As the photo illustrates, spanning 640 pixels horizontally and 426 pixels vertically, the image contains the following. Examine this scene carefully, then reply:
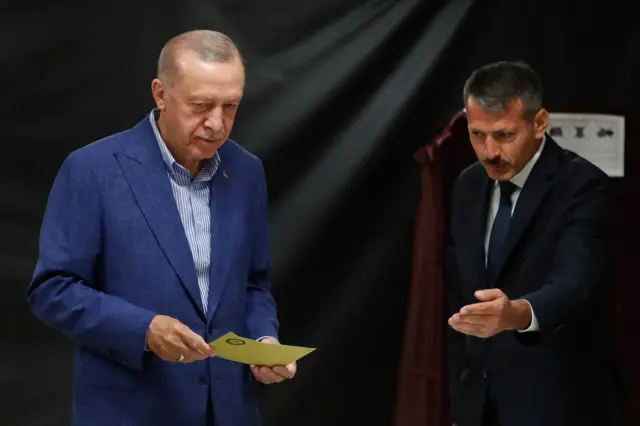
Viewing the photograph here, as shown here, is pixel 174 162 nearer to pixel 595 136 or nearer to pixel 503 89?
pixel 503 89

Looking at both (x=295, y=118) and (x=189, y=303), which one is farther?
(x=295, y=118)

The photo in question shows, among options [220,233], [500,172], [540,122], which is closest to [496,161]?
Answer: [500,172]

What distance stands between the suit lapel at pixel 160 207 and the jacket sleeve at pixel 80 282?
94 mm

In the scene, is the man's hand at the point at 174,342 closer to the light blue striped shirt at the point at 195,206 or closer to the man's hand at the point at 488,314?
the light blue striped shirt at the point at 195,206

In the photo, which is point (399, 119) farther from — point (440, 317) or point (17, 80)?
point (17, 80)

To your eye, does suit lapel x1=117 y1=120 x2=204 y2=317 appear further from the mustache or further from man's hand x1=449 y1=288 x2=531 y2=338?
the mustache

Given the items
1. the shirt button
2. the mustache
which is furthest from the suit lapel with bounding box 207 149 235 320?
the mustache

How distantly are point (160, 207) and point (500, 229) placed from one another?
0.95 meters

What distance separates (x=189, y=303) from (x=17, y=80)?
114cm

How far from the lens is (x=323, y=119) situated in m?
3.27

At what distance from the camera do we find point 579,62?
135 inches

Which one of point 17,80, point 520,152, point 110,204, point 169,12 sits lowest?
point 110,204

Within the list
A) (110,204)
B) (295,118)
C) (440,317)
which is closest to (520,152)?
(440,317)

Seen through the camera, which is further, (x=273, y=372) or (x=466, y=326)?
(x=466, y=326)
